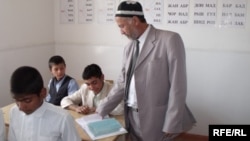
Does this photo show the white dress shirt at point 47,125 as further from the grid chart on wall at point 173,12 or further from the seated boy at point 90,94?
the grid chart on wall at point 173,12

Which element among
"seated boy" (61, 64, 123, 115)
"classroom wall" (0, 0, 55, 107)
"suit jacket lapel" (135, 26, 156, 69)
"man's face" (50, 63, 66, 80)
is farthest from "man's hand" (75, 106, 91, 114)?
"classroom wall" (0, 0, 55, 107)

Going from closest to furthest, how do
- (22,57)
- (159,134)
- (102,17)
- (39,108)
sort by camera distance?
(39,108)
(159,134)
(22,57)
(102,17)

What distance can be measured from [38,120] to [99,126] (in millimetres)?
666

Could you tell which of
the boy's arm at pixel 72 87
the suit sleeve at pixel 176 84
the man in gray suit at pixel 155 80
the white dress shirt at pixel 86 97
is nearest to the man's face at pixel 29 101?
the man in gray suit at pixel 155 80

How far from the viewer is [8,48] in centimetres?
311

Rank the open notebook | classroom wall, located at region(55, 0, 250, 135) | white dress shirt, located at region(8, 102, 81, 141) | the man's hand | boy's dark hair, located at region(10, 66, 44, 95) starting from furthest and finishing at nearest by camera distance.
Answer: classroom wall, located at region(55, 0, 250, 135) → the man's hand → the open notebook → white dress shirt, located at region(8, 102, 81, 141) → boy's dark hair, located at region(10, 66, 44, 95)

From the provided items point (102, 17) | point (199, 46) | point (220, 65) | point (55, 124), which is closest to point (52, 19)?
point (102, 17)

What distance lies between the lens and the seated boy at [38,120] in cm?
122

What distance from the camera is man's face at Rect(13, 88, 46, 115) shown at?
1.19 meters

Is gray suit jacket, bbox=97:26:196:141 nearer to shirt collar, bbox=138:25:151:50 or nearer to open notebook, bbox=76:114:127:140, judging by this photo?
shirt collar, bbox=138:25:151:50

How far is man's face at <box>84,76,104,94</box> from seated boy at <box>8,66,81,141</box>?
3.12 ft

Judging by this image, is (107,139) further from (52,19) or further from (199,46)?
(52,19)

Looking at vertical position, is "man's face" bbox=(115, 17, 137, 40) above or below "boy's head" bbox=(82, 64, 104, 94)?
above

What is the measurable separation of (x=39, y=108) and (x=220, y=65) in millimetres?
2509
